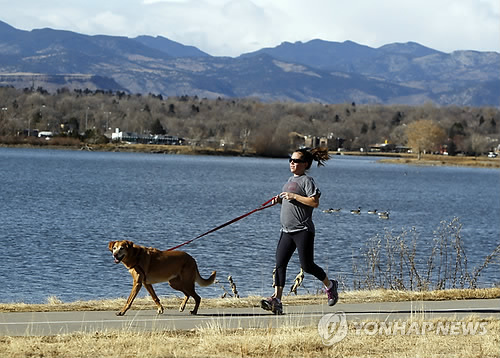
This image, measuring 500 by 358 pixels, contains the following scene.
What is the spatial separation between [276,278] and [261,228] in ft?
87.6

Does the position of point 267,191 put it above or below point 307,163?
below

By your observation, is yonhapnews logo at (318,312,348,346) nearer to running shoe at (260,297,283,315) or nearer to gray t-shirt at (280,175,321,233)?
running shoe at (260,297,283,315)

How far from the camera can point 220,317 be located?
36.3 ft

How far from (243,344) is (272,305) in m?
2.29

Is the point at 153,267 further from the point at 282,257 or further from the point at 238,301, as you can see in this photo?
the point at 238,301

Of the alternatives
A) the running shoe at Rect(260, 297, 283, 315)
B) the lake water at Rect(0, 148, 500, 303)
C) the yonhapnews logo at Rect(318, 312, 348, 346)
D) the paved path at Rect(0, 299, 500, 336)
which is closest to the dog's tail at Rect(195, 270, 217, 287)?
the paved path at Rect(0, 299, 500, 336)

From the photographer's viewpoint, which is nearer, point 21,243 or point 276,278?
point 276,278

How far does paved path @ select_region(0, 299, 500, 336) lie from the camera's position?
10.1 metres

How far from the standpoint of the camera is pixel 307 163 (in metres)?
11.5

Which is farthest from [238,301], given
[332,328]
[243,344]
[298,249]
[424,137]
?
[424,137]

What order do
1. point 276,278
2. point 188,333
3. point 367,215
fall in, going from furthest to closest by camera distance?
point 367,215, point 276,278, point 188,333

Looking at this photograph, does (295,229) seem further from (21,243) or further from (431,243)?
(431,243)

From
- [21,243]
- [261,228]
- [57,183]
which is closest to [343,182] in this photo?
[57,183]

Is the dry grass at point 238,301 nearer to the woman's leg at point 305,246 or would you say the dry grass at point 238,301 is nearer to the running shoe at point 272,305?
the running shoe at point 272,305
